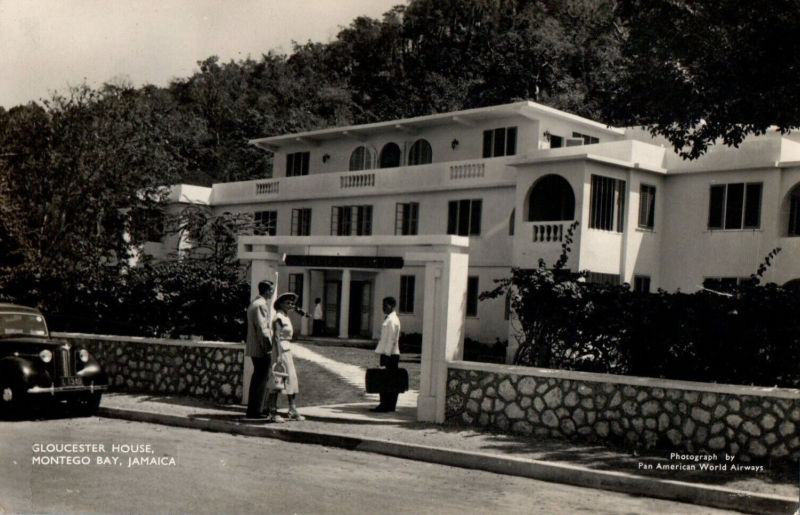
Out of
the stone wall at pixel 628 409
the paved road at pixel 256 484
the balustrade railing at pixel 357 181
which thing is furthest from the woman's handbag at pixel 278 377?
the balustrade railing at pixel 357 181

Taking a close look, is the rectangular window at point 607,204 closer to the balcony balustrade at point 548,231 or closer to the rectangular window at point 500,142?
the balcony balustrade at point 548,231

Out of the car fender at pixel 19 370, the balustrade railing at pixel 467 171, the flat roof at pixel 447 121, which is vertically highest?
the flat roof at pixel 447 121

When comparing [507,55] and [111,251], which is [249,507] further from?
[507,55]

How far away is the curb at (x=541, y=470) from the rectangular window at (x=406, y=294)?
63.8ft

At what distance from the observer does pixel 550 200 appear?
28766 millimetres

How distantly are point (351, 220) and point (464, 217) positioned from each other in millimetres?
5602

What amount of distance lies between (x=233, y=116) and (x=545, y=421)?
4788 centimetres

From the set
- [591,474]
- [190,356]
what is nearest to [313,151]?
[190,356]

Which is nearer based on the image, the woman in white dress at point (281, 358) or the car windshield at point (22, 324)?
the woman in white dress at point (281, 358)

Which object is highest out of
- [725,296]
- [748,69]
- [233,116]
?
[233,116]

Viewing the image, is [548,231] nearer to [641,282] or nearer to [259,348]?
[641,282]

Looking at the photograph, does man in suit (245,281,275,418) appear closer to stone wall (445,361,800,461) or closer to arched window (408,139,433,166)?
stone wall (445,361,800,461)

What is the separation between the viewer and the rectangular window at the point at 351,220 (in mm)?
34312

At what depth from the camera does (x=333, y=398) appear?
1595 centimetres
